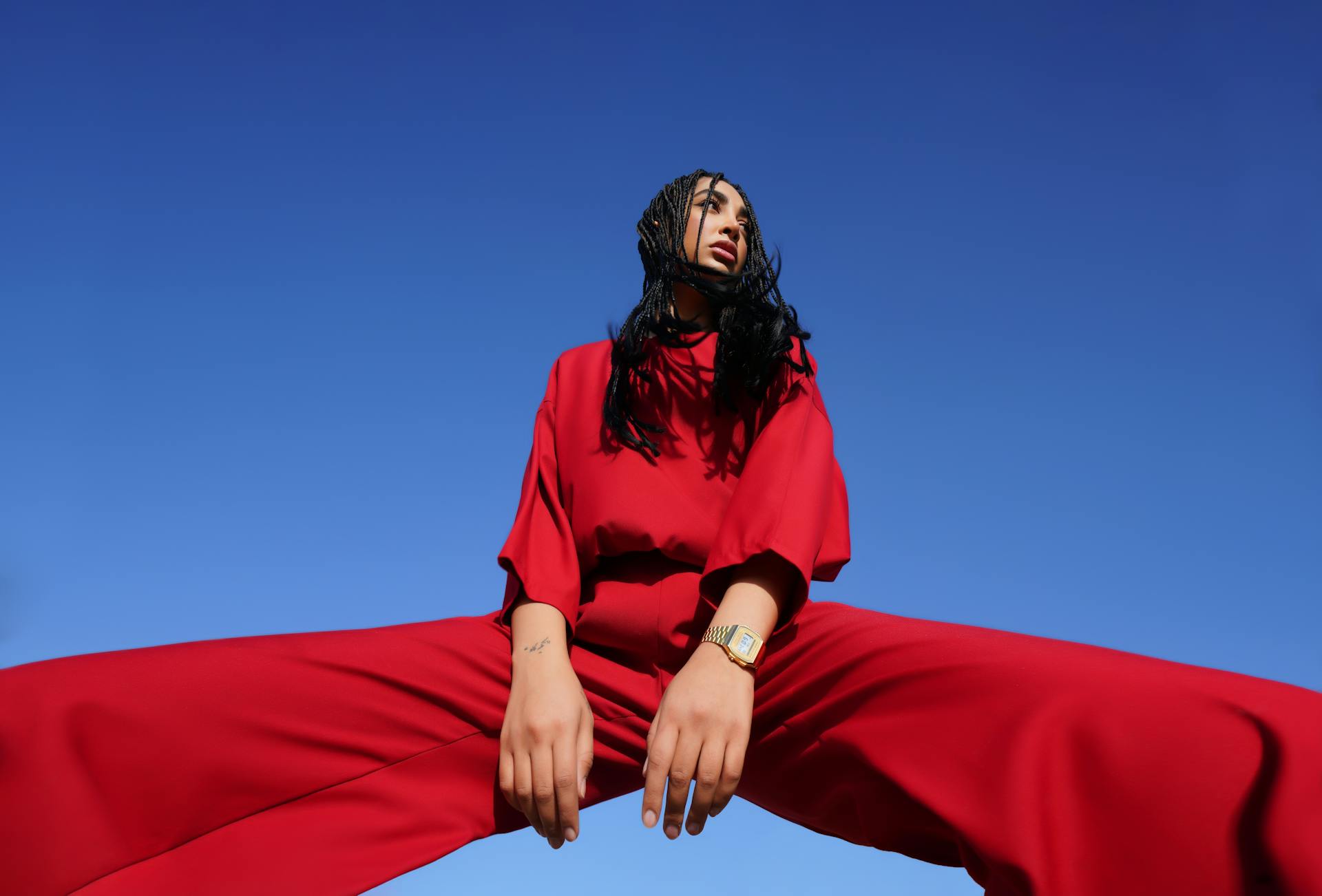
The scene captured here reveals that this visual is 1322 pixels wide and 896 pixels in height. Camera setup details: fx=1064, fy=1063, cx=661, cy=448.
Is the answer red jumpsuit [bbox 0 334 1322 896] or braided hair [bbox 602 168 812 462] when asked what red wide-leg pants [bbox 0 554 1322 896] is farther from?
braided hair [bbox 602 168 812 462]

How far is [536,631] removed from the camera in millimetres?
2295

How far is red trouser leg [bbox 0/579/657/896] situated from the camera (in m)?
1.81

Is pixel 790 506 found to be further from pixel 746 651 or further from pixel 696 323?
pixel 696 323

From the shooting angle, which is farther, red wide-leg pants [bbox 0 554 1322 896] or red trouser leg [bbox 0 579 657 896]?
red trouser leg [bbox 0 579 657 896]

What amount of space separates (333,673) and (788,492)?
40.0 inches

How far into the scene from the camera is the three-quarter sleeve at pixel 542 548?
2.39 meters

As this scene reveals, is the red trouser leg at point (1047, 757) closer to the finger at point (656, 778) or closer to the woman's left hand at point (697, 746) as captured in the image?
the woman's left hand at point (697, 746)

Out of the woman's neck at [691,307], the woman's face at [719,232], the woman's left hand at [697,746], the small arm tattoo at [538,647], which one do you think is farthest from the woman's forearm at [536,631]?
the woman's face at [719,232]

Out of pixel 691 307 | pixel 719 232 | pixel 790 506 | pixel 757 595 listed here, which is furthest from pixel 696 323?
pixel 757 595

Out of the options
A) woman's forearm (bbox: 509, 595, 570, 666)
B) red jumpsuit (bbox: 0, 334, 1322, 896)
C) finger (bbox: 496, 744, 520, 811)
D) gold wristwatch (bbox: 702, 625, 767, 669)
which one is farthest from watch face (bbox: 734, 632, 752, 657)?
finger (bbox: 496, 744, 520, 811)

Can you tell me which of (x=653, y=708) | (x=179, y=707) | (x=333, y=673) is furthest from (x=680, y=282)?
(x=179, y=707)

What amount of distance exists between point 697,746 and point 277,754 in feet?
2.65

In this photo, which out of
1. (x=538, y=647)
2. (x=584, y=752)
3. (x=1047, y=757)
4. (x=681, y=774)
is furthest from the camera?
(x=538, y=647)

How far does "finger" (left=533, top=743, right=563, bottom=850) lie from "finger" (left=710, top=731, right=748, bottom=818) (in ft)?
1.02
